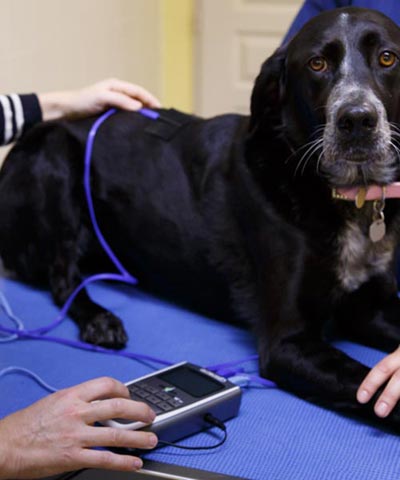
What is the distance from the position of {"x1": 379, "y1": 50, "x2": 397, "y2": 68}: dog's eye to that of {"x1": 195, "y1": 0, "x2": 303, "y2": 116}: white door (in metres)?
2.46

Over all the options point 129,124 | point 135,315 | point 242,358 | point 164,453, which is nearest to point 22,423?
point 164,453

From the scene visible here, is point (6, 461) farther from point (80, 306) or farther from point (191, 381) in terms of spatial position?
point (80, 306)

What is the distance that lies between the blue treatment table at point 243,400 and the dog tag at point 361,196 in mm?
317

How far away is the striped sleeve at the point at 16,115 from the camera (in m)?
1.82

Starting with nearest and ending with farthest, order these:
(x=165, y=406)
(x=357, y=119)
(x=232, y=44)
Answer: (x=165, y=406), (x=357, y=119), (x=232, y=44)

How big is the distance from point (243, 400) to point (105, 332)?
366 mm

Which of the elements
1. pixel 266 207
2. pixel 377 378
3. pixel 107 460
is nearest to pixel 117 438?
pixel 107 460

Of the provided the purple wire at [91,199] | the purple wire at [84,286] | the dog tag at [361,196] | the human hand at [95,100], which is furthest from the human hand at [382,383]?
the human hand at [95,100]

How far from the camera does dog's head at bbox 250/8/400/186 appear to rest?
4.47ft

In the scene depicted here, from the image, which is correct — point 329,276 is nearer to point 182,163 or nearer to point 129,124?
point 182,163

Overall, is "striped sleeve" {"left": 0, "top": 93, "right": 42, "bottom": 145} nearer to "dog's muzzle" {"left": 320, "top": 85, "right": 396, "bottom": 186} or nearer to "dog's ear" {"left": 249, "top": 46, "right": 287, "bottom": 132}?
"dog's ear" {"left": 249, "top": 46, "right": 287, "bottom": 132}

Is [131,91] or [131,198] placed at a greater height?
[131,91]

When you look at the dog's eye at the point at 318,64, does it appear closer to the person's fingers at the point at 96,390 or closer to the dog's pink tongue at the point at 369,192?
the dog's pink tongue at the point at 369,192

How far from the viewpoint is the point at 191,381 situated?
1.29 m
